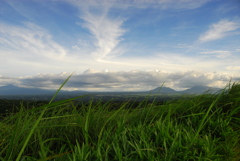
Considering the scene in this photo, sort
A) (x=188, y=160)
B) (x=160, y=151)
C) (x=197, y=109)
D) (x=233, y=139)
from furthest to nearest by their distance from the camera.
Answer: (x=197, y=109), (x=233, y=139), (x=160, y=151), (x=188, y=160)

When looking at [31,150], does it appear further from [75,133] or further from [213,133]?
[213,133]

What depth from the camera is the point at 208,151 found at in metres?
1.94

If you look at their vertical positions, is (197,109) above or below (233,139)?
above

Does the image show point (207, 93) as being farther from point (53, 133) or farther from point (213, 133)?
point (53, 133)

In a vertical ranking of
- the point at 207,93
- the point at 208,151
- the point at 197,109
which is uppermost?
the point at 207,93

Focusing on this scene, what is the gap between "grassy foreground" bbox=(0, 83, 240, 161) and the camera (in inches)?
70.4

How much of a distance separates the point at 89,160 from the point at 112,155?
0.27m

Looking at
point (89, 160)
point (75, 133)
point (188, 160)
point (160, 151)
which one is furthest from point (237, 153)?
point (75, 133)

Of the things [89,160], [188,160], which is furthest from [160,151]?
[89,160]

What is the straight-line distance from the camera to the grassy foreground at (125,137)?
179 centimetres

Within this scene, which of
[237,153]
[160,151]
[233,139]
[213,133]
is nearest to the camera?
[160,151]

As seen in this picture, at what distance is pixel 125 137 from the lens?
6.84 feet

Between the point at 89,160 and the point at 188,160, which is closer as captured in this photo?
the point at 89,160

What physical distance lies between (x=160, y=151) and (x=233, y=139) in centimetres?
136
